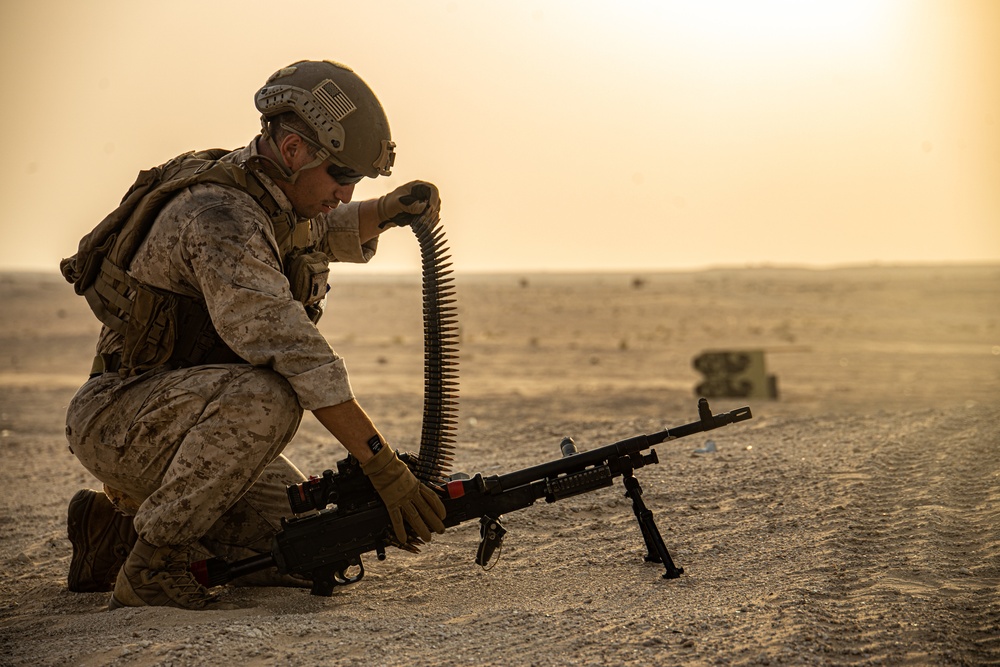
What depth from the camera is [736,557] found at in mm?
4688

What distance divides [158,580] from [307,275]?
4.63 feet

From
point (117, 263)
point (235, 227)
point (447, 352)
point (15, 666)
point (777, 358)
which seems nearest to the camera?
point (15, 666)

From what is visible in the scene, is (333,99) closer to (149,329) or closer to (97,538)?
(149,329)

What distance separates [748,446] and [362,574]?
117 inches

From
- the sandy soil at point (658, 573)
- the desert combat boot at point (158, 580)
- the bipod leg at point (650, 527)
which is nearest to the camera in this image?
the sandy soil at point (658, 573)

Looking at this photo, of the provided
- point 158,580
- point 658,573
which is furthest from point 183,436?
point 658,573

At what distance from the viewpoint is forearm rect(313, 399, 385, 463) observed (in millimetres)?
4078

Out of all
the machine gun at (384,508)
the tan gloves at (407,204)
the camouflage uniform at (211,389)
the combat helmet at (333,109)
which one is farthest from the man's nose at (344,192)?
the machine gun at (384,508)

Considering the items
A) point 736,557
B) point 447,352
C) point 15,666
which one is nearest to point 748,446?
point 736,557

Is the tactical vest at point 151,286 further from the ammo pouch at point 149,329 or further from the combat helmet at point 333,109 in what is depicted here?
the combat helmet at point 333,109

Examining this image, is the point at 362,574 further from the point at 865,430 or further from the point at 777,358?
the point at 777,358

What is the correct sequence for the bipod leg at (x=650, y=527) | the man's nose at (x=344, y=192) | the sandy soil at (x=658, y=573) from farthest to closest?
the man's nose at (x=344, y=192) → the bipod leg at (x=650, y=527) → the sandy soil at (x=658, y=573)

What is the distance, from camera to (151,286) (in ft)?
14.3

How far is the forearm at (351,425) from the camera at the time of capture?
13.4ft
